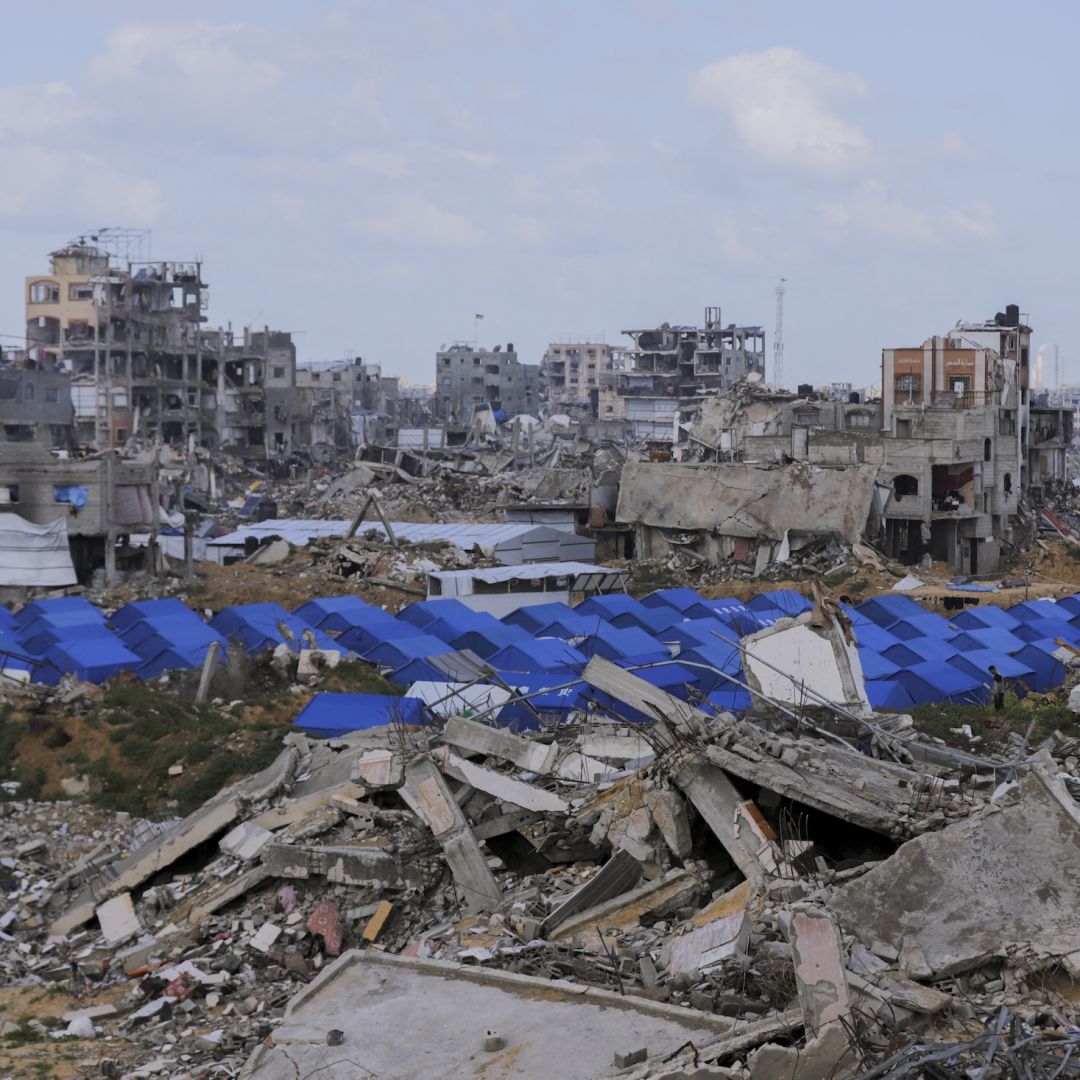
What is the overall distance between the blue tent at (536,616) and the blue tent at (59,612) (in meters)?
6.15

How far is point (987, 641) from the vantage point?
22906 mm

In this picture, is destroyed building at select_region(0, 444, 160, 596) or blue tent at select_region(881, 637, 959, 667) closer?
blue tent at select_region(881, 637, 959, 667)

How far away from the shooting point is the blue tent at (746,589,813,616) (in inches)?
963

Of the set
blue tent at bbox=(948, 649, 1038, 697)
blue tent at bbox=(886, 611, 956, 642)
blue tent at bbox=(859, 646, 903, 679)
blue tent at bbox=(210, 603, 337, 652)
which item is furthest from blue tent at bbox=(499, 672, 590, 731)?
blue tent at bbox=(886, 611, 956, 642)

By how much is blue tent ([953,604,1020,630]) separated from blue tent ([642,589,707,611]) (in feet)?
13.6

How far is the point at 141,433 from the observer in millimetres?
54812

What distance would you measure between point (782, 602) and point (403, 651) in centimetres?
695

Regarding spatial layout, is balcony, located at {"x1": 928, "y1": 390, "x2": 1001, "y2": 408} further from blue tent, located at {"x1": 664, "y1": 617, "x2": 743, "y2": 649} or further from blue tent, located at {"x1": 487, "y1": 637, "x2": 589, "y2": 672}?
blue tent, located at {"x1": 487, "y1": 637, "x2": 589, "y2": 672}

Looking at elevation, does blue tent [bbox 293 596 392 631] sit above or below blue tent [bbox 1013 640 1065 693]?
above

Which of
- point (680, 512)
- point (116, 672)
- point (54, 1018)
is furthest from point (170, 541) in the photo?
point (54, 1018)

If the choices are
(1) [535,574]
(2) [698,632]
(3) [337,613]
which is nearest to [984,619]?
(2) [698,632]

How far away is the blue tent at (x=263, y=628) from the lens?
22016 mm

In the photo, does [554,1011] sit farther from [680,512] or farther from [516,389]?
[516,389]

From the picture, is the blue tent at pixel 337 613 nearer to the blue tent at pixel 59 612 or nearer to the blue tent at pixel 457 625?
the blue tent at pixel 457 625
